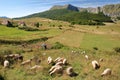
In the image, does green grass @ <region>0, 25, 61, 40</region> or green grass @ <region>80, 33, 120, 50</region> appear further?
green grass @ <region>0, 25, 61, 40</region>

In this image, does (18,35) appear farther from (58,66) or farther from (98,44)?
(58,66)

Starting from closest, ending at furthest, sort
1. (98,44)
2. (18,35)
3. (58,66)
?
(58,66) < (98,44) < (18,35)

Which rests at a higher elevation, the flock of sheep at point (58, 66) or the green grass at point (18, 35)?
the flock of sheep at point (58, 66)

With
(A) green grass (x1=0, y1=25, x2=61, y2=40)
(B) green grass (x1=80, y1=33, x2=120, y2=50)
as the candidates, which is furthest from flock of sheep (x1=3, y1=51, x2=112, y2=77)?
(A) green grass (x1=0, y1=25, x2=61, y2=40)

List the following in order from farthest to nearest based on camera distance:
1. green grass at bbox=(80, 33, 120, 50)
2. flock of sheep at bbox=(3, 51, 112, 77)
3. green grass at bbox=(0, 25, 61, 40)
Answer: green grass at bbox=(0, 25, 61, 40) → green grass at bbox=(80, 33, 120, 50) → flock of sheep at bbox=(3, 51, 112, 77)

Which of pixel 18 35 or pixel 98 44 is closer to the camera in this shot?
pixel 98 44

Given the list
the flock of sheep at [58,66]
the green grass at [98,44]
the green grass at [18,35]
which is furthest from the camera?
the green grass at [18,35]

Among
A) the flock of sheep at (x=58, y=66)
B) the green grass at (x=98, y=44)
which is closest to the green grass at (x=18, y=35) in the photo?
the green grass at (x=98, y=44)

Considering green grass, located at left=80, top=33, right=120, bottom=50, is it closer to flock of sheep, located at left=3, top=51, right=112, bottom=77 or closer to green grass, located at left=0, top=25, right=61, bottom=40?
green grass, located at left=0, top=25, right=61, bottom=40

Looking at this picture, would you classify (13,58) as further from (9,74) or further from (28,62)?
(9,74)

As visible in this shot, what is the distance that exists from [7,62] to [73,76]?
19.2 ft

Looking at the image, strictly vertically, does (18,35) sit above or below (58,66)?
below

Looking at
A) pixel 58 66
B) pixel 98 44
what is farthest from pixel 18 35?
pixel 58 66

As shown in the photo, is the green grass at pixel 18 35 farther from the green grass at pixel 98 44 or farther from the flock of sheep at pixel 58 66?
the flock of sheep at pixel 58 66
